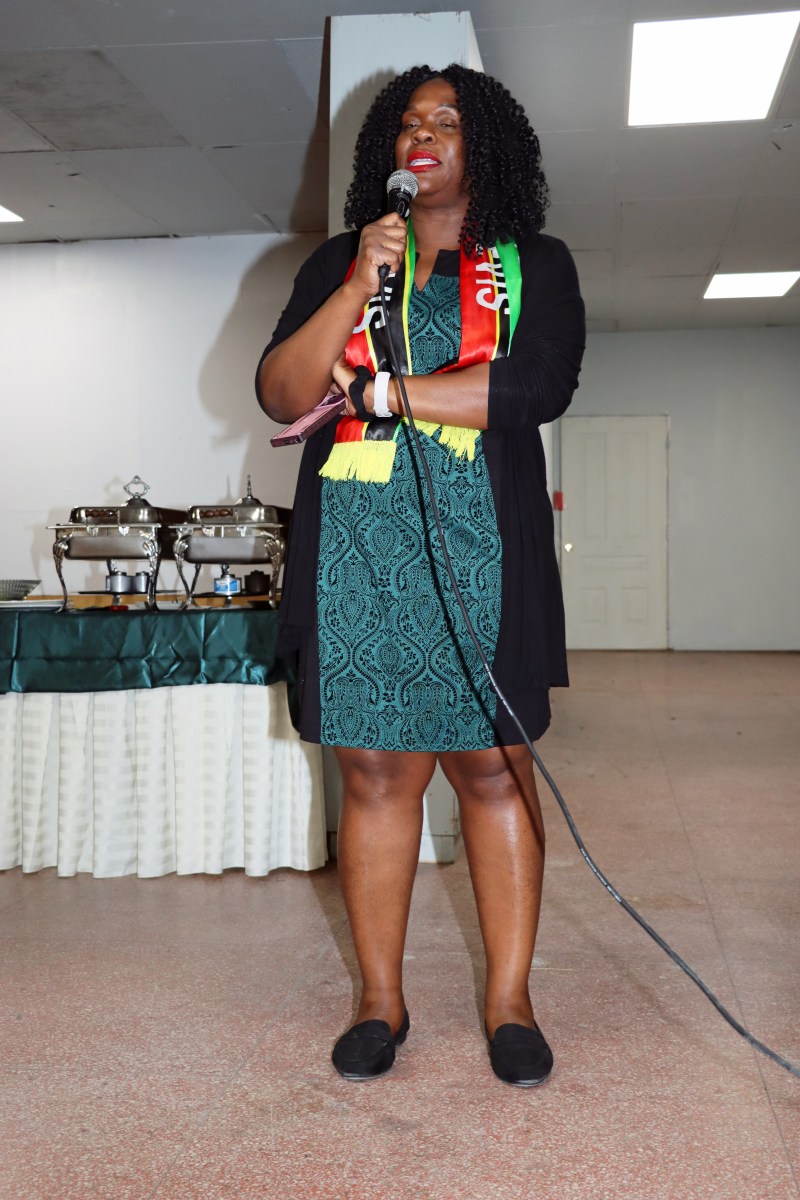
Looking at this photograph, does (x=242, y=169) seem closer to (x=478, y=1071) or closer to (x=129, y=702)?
(x=129, y=702)

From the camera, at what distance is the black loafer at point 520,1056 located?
1.56m

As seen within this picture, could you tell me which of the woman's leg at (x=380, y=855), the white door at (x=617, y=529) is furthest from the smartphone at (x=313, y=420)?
the white door at (x=617, y=529)

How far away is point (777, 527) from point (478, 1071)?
336 inches

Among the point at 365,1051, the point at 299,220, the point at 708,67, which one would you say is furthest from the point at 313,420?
the point at 299,220

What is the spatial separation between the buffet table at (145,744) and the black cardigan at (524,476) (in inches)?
47.7

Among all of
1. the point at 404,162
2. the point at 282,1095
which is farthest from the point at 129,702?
the point at 404,162

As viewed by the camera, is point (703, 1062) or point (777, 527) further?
point (777, 527)

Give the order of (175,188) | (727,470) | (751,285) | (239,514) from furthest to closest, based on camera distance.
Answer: (727,470)
(751,285)
(175,188)
(239,514)

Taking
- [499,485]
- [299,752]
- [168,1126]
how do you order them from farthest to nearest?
[299,752]
[499,485]
[168,1126]

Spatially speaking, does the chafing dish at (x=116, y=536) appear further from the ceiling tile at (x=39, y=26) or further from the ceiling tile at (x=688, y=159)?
the ceiling tile at (x=688, y=159)

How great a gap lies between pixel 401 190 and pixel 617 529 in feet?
27.4

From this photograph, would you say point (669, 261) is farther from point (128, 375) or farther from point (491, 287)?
point (491, 287)

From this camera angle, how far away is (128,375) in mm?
6672

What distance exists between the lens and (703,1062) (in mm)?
1676
